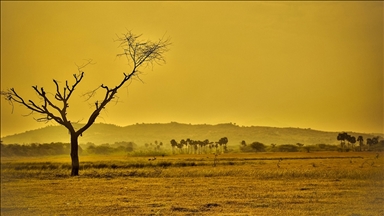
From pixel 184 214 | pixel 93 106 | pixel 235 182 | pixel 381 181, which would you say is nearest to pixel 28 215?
pixel 184 214

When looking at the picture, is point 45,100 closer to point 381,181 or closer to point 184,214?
point 184,214

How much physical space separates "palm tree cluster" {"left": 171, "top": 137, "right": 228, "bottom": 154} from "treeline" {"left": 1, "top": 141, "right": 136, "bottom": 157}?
12.1 feet

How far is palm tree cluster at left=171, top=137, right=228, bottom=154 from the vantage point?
122ft

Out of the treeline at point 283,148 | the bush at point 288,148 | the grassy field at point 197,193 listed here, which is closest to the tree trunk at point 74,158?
the grassy field at point 197,193

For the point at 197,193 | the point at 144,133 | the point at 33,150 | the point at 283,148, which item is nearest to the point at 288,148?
the point at 283,148

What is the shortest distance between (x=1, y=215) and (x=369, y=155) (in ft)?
73.5

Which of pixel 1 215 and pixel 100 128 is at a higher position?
pixel 100 128

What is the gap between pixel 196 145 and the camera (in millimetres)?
40406

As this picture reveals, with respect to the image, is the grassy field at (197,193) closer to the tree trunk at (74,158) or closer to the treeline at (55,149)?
the tree trunk at (74,158)

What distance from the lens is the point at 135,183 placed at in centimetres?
2194

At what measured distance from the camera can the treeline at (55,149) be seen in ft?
138

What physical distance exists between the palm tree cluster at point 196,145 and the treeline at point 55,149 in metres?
3.68

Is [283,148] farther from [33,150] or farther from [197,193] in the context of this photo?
[197,193]

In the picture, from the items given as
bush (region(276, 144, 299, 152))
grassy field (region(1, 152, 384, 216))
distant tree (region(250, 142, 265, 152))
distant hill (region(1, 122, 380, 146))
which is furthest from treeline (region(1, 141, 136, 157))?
grassy field (region(1, 152, 384, 216))
